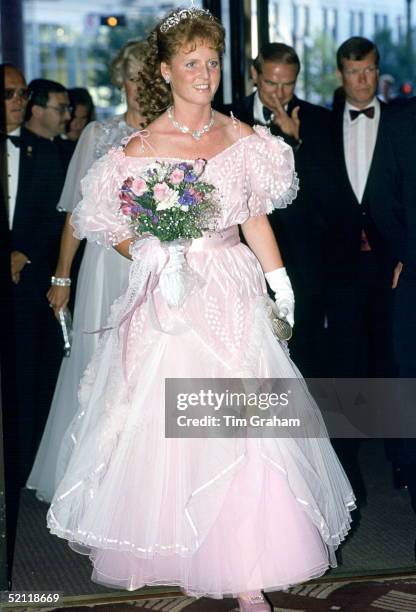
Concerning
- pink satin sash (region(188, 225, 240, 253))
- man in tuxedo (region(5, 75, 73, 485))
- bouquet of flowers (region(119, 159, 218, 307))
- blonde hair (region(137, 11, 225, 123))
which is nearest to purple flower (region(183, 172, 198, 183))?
bouquet of flowers (region(119, 159, 218, 307))

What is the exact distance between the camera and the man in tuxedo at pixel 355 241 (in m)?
5.34

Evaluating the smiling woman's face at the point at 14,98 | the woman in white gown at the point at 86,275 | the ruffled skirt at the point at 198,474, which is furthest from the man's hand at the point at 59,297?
the ruffled skirt at the point at 198,474

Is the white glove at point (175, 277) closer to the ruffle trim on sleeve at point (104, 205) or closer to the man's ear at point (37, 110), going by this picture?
the ruffle trim on sleeve at point (104, 205)

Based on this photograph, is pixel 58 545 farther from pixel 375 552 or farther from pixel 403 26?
pixel 403 26

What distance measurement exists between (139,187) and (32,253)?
195 centimetres

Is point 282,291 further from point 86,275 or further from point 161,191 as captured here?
point 86,275

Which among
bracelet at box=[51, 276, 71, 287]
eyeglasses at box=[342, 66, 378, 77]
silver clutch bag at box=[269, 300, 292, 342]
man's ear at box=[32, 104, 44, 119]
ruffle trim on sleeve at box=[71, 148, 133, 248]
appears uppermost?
eyeglasses at box=[342, 66, 378, 77]

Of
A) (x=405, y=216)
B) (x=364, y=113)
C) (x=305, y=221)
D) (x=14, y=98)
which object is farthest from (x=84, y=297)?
(x=364, y=113)

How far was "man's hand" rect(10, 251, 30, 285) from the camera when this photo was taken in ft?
16.9

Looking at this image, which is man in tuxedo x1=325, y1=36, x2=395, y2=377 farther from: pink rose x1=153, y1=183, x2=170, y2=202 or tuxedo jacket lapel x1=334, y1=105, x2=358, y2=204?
pink rose x1=153, y1=183, x2=170, y2=202

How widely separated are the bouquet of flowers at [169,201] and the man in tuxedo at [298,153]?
6.43 ft

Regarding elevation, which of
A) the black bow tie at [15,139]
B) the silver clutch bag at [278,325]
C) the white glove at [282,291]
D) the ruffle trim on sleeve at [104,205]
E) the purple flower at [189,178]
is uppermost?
the black bow tie at [15,139]

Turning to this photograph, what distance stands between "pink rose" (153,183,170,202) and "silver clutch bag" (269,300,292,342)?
0.54m

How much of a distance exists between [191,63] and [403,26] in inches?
223
